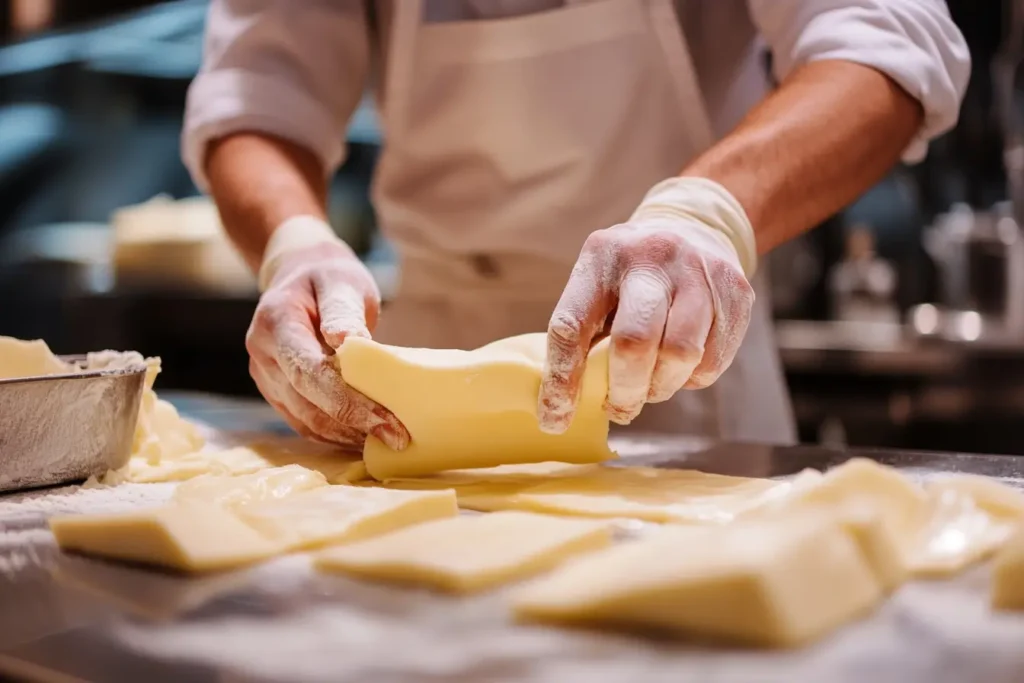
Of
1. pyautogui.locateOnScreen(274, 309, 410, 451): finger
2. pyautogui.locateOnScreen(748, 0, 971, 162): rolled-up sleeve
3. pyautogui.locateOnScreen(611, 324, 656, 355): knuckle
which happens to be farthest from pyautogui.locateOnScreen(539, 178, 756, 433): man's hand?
pyautogui.locateOnScreen(748, 0, 971, 162): rolled-up sleeve

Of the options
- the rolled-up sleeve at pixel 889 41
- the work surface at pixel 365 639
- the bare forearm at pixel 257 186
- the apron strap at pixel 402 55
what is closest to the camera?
the work surface at pixel 365 639

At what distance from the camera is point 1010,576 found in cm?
80

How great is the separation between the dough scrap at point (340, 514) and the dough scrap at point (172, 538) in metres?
0.02

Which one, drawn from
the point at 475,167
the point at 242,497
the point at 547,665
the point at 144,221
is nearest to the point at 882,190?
the point at 475,167

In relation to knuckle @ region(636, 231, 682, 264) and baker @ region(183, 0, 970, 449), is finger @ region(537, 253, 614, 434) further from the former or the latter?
baker @ region(183, 0, 970, 449)

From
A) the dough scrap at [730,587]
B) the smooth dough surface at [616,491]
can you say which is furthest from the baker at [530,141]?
the dough scrap at [730,587]

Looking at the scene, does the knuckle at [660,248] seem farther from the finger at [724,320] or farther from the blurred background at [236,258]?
the blurred background at [236,258]

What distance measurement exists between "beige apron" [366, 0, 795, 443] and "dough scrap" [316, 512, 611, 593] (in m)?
1.03

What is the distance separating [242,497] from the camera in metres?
1.22

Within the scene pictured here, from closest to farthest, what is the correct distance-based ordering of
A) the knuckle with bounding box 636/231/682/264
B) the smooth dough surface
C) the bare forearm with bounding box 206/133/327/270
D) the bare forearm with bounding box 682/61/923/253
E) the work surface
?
the work surface
the smooth dough surface
the knuckle with bounding box 636/231/682/264
the bare forearm with bounding box 682/61/923/253
the bare forearm with bounding box 206/133/327/270

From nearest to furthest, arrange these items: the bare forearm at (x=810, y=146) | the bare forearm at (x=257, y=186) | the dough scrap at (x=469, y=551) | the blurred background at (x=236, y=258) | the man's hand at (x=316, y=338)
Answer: the dough scrap at (x=469, y=551) < the man's hand at (x=316, y=338) < the bare forearm at (x=810, y=146) < the bare forearm at (x=257, y=186) < the blurred background at (x=236, y=258)

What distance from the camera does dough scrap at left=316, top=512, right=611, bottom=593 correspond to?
2.88 feet

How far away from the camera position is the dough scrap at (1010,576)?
0.80 metres

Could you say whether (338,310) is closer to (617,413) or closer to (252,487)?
(252,487)
